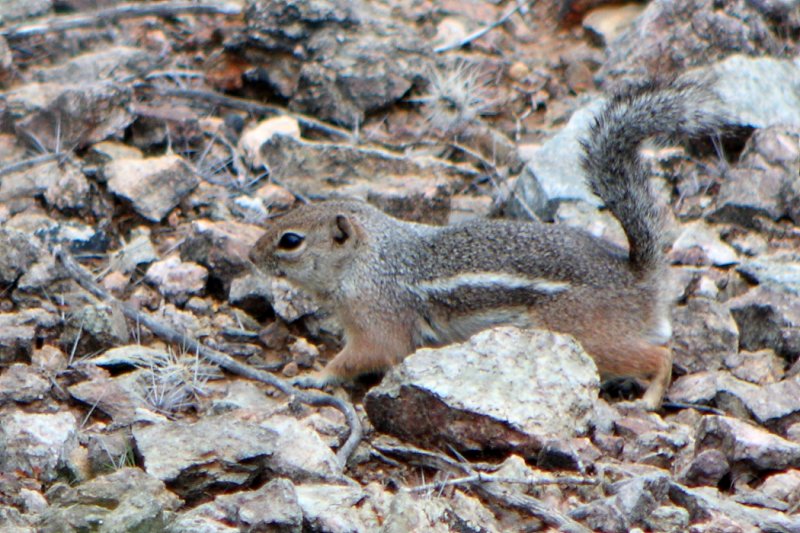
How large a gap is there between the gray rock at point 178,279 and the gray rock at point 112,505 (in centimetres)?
216

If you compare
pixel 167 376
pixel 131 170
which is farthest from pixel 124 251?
pixel 167 376

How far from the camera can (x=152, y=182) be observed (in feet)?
21.9

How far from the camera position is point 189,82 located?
780 cm

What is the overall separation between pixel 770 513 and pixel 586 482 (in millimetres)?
625

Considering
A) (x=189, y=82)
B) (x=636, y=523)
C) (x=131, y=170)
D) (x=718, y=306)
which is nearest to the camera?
(x=636, y=523)

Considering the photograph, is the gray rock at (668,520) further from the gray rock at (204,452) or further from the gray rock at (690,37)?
the gray rock at (690,37)

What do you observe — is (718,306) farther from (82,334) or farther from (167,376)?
(82,334)

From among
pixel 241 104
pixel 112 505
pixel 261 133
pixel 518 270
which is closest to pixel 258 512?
pixel 112 505

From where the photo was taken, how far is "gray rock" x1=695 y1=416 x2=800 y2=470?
4.38 meters

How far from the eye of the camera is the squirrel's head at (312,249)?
585cm

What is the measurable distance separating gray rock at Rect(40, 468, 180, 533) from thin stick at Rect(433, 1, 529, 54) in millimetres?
5140

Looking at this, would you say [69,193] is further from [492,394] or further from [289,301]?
[492,394]

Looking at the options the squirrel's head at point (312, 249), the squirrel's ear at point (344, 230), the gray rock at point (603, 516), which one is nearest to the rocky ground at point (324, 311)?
the gray rock at point (603, 516)

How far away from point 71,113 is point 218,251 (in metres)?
1.42
